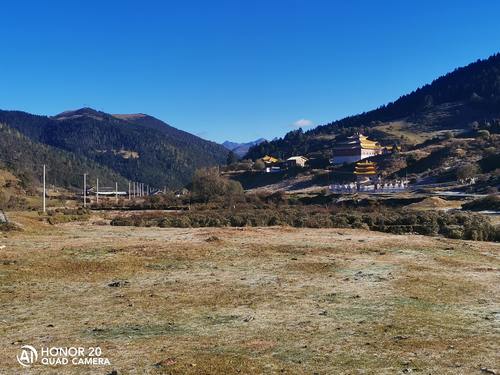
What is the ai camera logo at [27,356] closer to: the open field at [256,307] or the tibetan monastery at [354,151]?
the open field at [256,307]

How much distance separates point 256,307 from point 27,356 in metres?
6.01

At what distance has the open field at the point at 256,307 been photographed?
1023 cm

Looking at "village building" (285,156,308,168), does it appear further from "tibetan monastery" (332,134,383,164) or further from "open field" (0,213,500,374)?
"open field" (0,213,500,374)

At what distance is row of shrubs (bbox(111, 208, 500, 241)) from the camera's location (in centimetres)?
3494

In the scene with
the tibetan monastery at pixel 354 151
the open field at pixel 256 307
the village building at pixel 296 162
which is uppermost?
the tibetan monastery at pixel 354 151

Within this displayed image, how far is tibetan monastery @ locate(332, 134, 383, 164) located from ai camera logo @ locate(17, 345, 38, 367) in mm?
133465

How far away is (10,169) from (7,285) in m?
123

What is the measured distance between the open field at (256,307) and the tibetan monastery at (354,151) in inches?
4593

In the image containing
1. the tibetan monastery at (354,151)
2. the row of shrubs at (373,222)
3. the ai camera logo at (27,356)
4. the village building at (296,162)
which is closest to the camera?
the ai camera logo at (27,356)

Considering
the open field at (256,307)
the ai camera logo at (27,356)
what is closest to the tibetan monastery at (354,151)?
the open field at (256,307)

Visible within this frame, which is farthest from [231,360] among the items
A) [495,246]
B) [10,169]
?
[10,169]

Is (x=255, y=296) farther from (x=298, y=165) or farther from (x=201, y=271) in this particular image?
(x=298, y=165)

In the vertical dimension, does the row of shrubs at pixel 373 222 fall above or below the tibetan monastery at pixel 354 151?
below

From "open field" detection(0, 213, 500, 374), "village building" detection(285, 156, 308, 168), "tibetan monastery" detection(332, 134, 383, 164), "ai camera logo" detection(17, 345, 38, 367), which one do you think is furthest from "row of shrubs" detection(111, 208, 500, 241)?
"village building" detection(285, 156, 308, 168)
